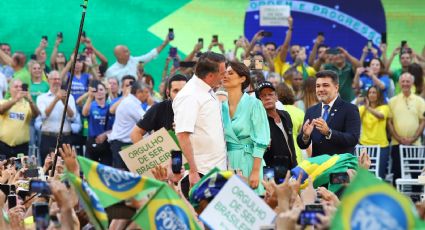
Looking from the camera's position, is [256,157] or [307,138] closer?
[256,157]

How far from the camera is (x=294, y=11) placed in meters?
20.5

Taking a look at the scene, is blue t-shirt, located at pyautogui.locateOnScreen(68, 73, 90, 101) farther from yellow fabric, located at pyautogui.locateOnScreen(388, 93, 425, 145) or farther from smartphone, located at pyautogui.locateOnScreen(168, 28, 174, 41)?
yellow fabric, located at pyautogui.locateOnScreen(388, 93, 425, 145)

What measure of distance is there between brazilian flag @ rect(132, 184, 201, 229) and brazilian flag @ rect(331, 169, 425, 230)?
6.11 feet

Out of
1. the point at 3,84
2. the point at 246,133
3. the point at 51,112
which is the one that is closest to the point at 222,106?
the point at 246,133

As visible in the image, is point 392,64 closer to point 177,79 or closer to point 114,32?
point 114,32

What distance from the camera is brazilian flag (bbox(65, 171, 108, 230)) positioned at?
6836 mm

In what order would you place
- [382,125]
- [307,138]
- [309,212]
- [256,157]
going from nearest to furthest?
[309,212] < [256,157] < [307,138] < [382,125]

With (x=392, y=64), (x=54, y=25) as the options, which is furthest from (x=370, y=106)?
(x=54, y=25)

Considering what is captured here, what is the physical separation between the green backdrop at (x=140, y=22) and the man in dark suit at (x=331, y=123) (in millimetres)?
8877

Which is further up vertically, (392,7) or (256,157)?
(392,7)

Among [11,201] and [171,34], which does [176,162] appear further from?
[171,34]

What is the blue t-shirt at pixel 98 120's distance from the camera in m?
17.6

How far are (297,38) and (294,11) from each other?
0.45 m

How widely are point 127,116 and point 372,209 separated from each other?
1152cm
